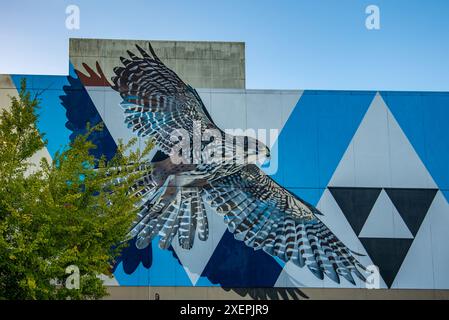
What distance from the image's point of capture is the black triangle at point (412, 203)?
32.5m

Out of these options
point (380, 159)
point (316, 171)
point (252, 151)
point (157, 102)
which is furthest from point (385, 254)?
point (157, 102)

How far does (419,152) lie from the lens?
33.2m

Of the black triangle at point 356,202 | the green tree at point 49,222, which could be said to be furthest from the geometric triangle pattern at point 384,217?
the green tree at point 49,222

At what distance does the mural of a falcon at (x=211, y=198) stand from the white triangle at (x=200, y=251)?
25 centimetres

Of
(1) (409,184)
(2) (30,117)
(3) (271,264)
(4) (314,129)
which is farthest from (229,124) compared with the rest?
(2) (30,117)

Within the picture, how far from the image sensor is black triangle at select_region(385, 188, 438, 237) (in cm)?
3247

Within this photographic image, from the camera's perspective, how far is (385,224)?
106 ft

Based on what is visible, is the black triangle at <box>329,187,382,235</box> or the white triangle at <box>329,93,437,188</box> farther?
the white triangle at <box>329,93,437,188</box>

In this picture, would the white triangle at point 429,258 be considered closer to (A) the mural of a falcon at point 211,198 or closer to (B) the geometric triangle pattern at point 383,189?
(B) the geometric triangle pattern at point 383,189

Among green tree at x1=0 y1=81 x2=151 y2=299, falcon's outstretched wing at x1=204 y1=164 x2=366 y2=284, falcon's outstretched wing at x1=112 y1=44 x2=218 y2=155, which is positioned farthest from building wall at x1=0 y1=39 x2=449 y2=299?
green tree at x1=0 y1=81 x2=151 y2=299

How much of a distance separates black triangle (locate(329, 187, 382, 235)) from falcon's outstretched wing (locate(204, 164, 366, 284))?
111cm

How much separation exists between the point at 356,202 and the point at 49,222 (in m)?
18.4

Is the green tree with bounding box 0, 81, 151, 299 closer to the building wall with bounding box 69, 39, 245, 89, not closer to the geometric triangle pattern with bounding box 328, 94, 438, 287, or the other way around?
the building wall with bounding box 69, 39, 245, 89

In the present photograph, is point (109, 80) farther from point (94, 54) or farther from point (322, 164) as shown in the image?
point (322, 164)
